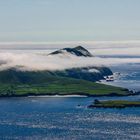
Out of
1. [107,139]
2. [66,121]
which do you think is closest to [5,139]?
[107,139]

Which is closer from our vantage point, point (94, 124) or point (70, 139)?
point (70, 139)

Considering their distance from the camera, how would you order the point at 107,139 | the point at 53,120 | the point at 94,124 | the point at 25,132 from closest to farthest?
1. the point at 107,139
2. the point at 25,132
3. the point at 94,124
4. the point at 53,120

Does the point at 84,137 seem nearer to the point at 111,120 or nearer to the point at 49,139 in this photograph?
the point at 49,139

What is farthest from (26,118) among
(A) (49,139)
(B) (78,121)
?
(A) (49,139)

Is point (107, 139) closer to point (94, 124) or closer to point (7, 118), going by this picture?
point (94, 124)

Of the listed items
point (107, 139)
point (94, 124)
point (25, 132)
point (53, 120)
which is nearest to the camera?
point (107, 139)

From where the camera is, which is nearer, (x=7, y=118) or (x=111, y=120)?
(x=111, y=120)

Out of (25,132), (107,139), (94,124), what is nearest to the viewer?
(107,139)

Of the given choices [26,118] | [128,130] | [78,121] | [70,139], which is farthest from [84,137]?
[26,118]
